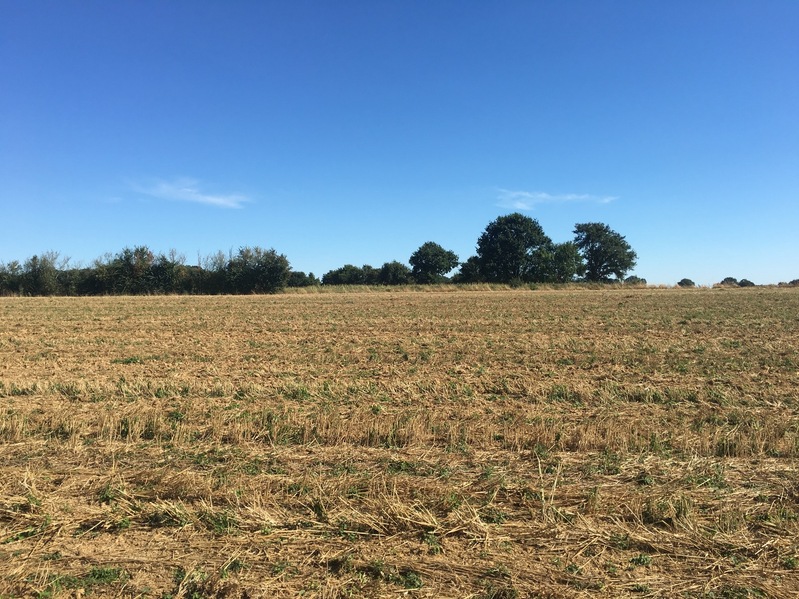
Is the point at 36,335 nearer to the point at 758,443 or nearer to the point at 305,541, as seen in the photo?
the point at 305,541

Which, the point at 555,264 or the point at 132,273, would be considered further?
the point at 555,264

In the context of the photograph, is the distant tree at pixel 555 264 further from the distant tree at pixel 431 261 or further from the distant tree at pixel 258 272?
the distant tree at pixel 258 272

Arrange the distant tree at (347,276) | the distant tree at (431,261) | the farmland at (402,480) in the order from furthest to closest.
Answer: the distant tree at (347,276), the distant tree at (431,261), the farmland at (402,480)

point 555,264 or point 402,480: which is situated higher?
point 555,264

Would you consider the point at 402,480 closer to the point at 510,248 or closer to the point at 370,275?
the point at 510,248

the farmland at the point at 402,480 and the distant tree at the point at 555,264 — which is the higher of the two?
the distant tree at the point at 555,264

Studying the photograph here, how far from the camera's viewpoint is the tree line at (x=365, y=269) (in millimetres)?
67562

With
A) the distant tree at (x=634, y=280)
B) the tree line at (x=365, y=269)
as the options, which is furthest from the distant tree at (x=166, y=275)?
the distant tree at (x=634, y=280)

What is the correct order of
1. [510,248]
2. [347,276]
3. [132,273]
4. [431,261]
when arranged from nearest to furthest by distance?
[132,273], [510,248], [431,261], [347,276]

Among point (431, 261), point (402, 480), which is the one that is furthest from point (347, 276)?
point (402, 480)

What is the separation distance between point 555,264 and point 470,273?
14.3 m

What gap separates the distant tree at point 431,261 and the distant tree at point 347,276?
14737 millimetres

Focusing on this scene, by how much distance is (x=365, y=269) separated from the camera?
107 m

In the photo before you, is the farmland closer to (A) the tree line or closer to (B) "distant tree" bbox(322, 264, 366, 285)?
(A) the tree line
